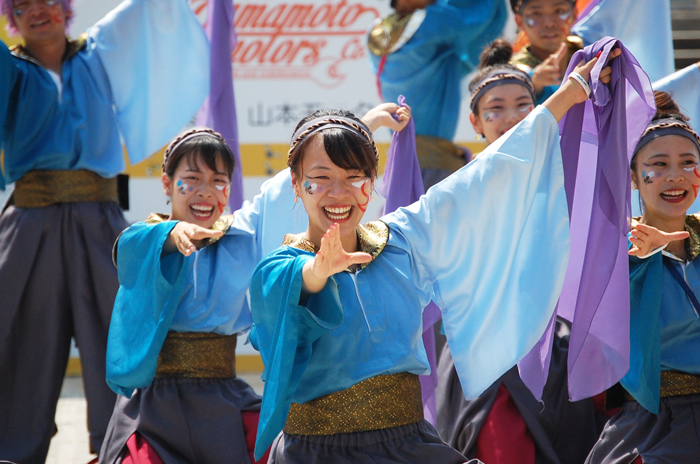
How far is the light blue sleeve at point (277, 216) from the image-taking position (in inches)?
105

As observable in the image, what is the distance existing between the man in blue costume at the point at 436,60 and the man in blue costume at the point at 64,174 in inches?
40.5

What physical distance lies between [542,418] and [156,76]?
6.65 ft

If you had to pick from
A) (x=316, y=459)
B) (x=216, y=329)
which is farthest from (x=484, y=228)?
(x=216, y=329)

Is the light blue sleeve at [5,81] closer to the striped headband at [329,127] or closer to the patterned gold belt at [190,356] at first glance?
the patterned gold belt at [190,356]

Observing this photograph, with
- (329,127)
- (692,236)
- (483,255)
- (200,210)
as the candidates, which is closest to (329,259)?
(329,127)

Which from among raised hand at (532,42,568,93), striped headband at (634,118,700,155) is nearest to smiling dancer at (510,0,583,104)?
raised hand at (532,42,568,93)

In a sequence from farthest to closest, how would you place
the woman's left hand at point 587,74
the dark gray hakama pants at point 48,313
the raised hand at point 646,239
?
the dark gray hakama pants at point 48,313, the raised hand at point 646,239, the woman's left hand at point 587,74

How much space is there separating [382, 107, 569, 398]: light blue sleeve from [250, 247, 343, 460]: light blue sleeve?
0.36 meters

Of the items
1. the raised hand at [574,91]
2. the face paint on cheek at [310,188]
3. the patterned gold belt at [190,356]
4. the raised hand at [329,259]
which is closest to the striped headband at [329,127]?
the face paint on cheek at [310,188]

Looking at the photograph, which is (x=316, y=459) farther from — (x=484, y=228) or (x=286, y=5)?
(x=286, y=5)

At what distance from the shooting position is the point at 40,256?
3.04 m

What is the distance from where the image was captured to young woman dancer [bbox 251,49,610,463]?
1828 mm

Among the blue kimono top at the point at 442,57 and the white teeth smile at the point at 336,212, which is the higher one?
the blue kimono top at the point at 442,57

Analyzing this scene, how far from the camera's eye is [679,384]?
2324 millimetres
